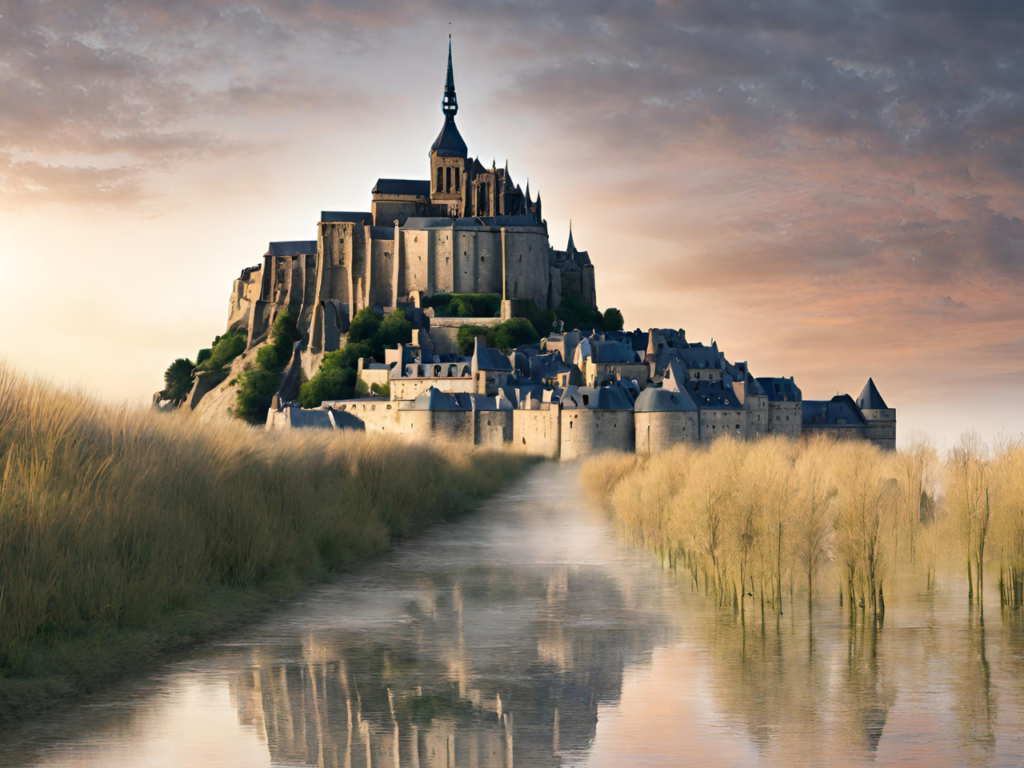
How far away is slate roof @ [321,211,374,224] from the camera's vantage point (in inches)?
3944

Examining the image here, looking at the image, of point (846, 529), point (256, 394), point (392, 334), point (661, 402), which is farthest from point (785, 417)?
point (846, 529)

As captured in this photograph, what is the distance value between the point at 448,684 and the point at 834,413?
249 feet

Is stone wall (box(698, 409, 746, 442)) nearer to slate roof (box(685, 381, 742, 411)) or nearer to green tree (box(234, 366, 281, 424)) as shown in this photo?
slate roof (box(685, 381, 742, 411))

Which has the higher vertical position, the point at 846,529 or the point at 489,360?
the point at 489,360

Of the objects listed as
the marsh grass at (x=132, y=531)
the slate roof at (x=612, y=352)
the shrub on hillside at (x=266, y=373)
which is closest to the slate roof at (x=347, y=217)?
the shrub on hillside at (x=266, y=373)

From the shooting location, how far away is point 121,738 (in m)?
7.56

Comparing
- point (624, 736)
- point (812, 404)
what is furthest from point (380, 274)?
point (624, 736)

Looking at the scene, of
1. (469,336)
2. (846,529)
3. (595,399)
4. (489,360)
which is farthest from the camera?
(469,336)

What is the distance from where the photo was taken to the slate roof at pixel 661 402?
221 feet

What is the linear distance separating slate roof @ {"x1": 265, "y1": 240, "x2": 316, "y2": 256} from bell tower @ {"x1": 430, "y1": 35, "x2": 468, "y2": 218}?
40.8 feet

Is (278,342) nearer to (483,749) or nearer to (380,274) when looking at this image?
(380,274)

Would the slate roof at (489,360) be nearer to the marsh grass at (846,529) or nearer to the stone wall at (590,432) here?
the stone wall at (590,432)

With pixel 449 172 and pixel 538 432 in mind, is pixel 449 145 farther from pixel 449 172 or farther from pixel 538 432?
pixel 538 432

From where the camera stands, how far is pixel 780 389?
80.2 m
